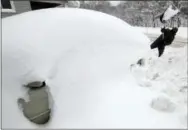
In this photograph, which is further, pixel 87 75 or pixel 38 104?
pixel 87 75

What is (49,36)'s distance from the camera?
455cm

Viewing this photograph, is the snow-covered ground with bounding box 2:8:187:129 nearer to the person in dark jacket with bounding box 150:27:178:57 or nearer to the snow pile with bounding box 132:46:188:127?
the snow pile with bounding box 132:46:188:127

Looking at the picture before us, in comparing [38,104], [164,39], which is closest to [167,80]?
[164,39]

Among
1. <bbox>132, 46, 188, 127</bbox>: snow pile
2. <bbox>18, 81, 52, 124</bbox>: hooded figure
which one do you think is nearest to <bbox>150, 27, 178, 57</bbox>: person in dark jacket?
<bbox>132, 46, 188, 127</bbox>: snow pile

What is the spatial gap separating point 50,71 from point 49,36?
2.49 feet

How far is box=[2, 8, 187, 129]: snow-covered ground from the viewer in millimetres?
3779

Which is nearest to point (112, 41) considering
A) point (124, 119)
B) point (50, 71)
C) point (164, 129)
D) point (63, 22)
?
point (63, 22)

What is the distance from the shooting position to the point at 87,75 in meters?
4.36

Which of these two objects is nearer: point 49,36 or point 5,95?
point 5,95

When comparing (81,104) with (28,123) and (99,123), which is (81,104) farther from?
(28,123)

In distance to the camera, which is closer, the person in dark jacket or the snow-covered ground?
the snow-covered ground

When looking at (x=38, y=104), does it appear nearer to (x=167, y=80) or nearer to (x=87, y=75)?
(x=87, y=75)

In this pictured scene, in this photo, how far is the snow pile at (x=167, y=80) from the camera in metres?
3.70

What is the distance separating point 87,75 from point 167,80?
4.49ft
